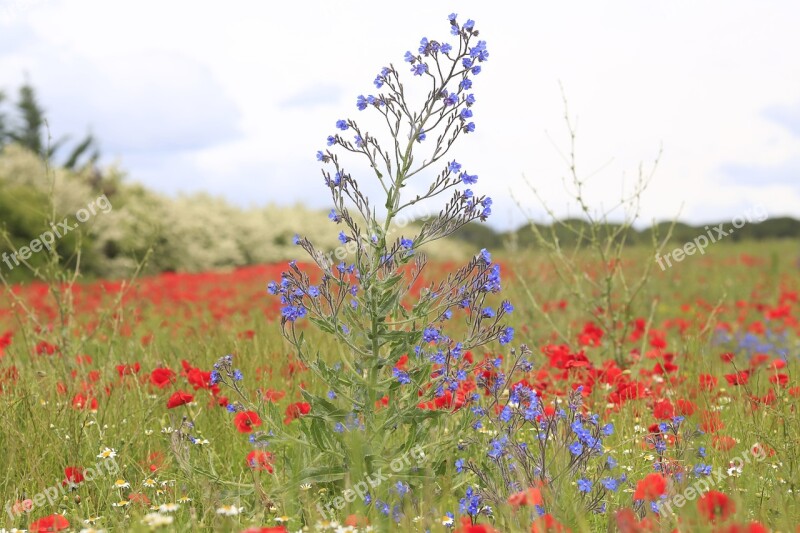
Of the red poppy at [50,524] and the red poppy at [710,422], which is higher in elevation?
the red poppy at [50,524]

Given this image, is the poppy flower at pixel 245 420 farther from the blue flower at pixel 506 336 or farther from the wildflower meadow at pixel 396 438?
the blue flower at pixel 506 336

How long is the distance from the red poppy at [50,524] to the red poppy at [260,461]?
0.68 meters

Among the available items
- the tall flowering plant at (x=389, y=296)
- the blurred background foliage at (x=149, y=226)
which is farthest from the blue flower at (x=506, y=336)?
the blurred background foliage at (x=149, y=226)

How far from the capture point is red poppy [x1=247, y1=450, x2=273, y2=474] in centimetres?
288

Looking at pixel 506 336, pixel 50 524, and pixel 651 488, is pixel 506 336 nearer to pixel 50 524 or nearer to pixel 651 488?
pixel 651 488

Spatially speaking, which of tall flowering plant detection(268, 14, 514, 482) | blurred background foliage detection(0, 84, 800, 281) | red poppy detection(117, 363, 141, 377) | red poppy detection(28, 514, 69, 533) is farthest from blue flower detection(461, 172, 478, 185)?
blurred background foliage detection(0, 84, 800, 281)

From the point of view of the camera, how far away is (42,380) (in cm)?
424

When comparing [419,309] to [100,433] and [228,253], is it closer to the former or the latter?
[100,433]

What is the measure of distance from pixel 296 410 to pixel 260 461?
490mm

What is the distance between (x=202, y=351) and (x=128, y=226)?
48.9 ft

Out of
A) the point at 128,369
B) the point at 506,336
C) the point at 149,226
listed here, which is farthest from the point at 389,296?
the point at 149,226

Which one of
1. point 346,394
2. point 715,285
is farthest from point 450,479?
point 715,285

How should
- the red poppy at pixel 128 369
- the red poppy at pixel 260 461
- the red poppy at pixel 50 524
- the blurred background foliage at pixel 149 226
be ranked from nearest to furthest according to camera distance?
the red poppy at pixel 50 524 < the red poppy at pixel 260 461 < the red poppy at pixel 128 369 < the blurred background foliage at pixel 149 226

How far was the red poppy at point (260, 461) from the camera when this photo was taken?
2875mm
